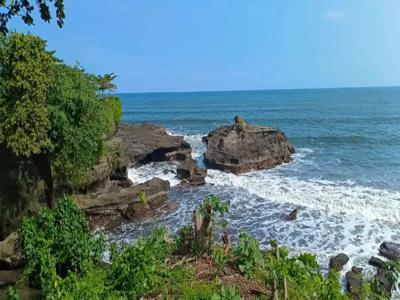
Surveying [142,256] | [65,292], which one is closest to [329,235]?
[142,256]

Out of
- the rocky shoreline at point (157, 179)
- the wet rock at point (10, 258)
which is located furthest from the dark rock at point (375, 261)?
the wet rock at point (10, 258)

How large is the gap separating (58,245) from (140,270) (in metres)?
4.22

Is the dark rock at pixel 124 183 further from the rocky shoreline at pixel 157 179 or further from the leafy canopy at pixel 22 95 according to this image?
the leafy canopy at pixel 22 95

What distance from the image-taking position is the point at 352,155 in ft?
107

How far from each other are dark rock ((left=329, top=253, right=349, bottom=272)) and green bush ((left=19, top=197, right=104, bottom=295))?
6884 mm

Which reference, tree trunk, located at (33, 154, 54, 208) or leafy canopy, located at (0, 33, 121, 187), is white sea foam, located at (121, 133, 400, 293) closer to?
tree trunk, located at (33, 154, 54, 208)

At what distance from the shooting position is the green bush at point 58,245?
972 centimetres

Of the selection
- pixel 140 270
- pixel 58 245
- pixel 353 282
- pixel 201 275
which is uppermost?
pixel 140 270

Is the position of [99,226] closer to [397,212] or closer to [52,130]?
[52,130]

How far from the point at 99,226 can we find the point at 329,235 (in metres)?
8.87

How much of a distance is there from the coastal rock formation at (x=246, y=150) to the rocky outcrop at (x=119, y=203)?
8811 millimetres

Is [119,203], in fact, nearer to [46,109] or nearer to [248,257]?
[46,109]

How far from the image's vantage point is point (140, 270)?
6797 millimetres

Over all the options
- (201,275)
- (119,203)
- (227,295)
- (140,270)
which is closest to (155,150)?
(119,203)
